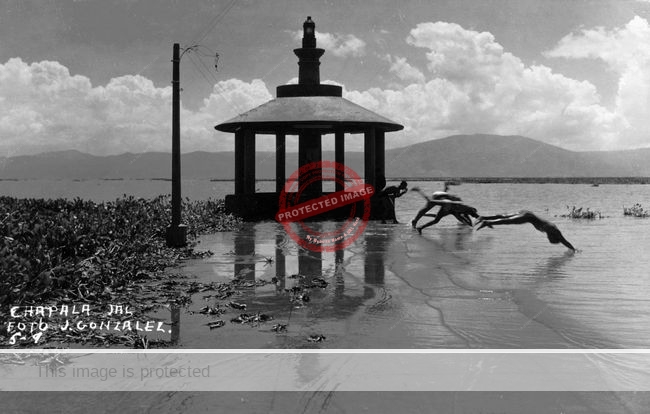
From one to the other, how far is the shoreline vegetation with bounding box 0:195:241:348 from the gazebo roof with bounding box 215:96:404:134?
857 centimetres

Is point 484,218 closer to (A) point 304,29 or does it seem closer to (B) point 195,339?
(A) point 304,29

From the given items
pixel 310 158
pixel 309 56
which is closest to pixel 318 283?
pixel 310 158

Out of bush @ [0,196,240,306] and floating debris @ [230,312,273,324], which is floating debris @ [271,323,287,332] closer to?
floating debris @ [230,312,273,324]

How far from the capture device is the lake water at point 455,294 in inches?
251

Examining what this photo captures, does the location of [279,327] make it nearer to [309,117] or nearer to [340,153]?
[309,117]

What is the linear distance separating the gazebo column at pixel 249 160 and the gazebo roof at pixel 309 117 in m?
0.36

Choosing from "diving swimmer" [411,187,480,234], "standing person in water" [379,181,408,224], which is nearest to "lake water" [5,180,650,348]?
"diving swimmer" [411,187,480,234]

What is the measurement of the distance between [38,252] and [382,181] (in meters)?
17.6

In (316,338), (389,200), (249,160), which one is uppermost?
(249,160)

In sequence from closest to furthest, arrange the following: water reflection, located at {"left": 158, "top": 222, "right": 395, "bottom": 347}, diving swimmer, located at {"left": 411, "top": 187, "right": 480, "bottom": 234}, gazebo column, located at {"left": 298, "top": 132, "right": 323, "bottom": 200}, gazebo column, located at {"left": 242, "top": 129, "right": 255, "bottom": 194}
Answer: water reflection, located at {"left": 158, "top": 222, "right": 395, "bottom": 347} < diving swimmer, located at {"left": 411, "top": 187, "right": 480, "bottom": 234} < gazebo column, located at {"left": 242, "top": 129, "right": 255, "bottom": 194} < gazebo column, located at {"left": 298, "top": 132, "right": 323, "bottom": 200}

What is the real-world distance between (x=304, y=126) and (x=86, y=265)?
14.7 metres

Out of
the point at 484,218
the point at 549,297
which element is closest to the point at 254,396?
the point at 549,297

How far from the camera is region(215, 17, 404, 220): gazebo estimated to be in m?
23.0

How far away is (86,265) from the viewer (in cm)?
930
